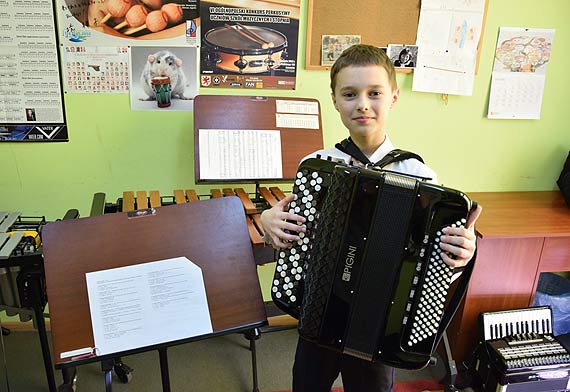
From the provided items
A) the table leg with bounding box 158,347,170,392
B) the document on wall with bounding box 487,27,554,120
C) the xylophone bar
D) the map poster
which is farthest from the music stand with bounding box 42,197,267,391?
the document on wall with bounding box 487,27,554,120

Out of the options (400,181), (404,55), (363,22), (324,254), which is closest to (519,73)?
(404,55)

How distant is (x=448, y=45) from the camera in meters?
2.02

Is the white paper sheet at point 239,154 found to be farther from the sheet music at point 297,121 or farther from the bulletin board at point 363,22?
the bulletin board at point 363,22

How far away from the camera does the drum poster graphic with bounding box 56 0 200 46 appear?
1754 millimetres

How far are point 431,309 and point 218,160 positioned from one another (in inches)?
41.4

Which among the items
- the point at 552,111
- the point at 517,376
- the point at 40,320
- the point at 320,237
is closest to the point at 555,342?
the point at 517,376

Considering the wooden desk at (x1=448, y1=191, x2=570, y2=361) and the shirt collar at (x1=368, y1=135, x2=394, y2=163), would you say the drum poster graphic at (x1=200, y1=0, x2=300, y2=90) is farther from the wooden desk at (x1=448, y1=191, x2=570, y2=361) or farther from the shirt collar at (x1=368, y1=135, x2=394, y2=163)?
the wooden desk at (x1=448, y1=191, x2=570, y2=361)

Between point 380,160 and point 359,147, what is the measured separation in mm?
94

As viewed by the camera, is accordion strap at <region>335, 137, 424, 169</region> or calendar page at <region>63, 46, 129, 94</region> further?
calendar page at <region>63, 46, 129, 94</region>

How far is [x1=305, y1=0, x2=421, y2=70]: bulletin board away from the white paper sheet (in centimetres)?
45

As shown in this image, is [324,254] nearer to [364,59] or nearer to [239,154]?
[364,59]

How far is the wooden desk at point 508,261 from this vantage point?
5.95 ft

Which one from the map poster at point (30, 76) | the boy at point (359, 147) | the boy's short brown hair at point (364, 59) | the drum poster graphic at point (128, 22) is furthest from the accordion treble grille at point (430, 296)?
the map poster at point (30, 76)

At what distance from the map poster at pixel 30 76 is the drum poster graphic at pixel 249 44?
0.62 meters
